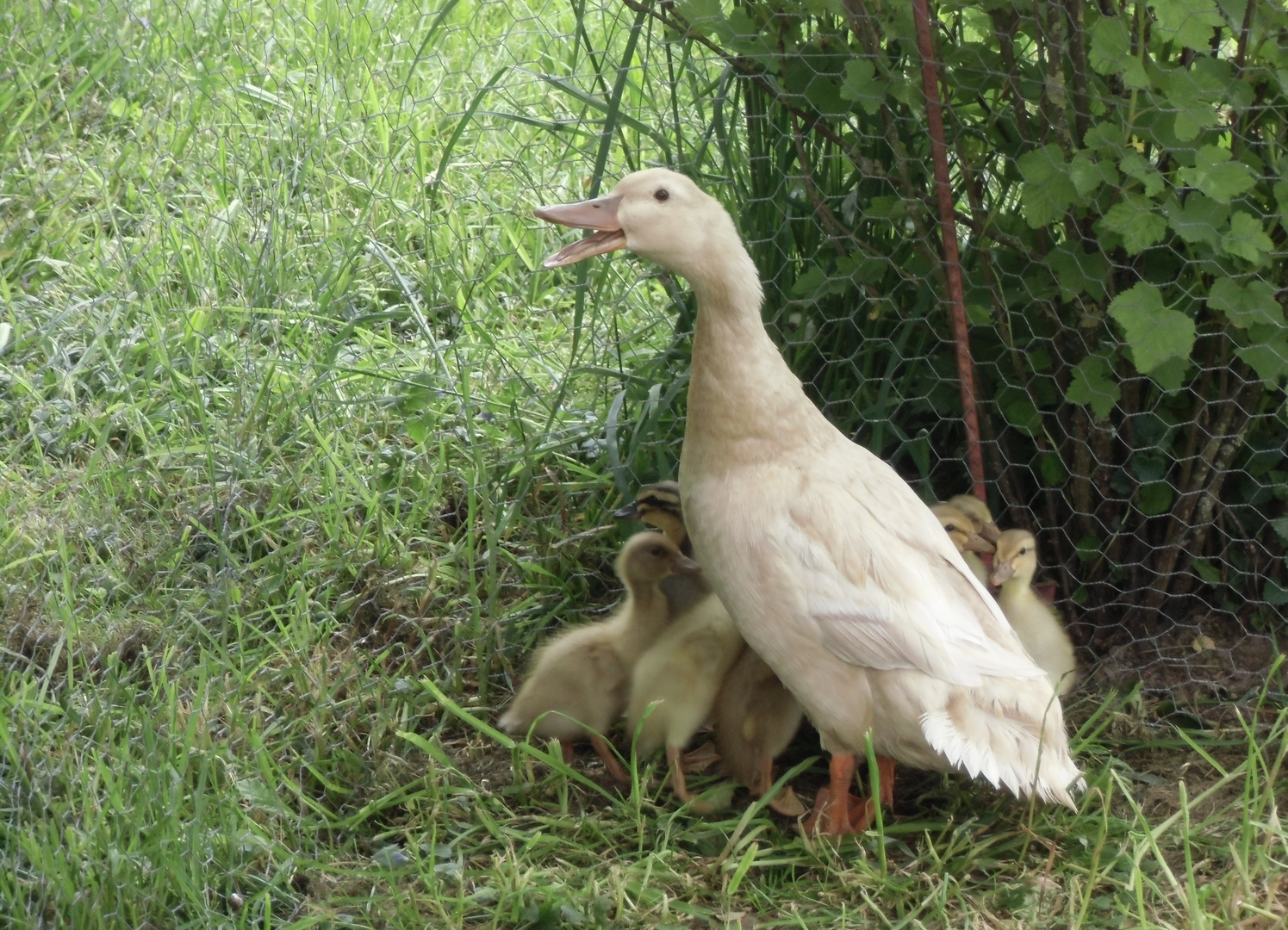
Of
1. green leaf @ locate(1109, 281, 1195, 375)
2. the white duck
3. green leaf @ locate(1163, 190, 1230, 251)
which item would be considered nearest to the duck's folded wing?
the white duck

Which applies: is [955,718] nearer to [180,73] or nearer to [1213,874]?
[1213,874]

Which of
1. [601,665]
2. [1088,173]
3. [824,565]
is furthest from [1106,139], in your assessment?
[601,665]

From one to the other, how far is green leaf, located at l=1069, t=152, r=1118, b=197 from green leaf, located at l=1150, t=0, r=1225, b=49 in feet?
0.80

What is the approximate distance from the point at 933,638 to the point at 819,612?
193 mm

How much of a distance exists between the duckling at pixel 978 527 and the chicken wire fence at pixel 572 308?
23cm

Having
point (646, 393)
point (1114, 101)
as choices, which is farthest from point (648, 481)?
point (1114, 101)

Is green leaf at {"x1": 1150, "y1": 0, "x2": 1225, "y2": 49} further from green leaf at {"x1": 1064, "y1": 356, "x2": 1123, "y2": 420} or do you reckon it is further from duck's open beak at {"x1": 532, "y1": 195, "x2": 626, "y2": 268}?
duck's open beak at {"x1": 532, "y1": 195, "x2": 626, "y2": 268}

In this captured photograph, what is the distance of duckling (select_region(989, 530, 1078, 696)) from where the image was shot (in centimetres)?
265

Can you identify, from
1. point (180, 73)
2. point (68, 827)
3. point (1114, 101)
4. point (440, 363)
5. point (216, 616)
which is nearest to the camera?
point (68, 827)

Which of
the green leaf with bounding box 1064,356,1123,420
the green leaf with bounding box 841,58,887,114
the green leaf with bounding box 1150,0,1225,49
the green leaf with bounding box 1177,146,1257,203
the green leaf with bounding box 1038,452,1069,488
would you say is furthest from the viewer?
the green leaf with bounding box 1038,452,1069,488

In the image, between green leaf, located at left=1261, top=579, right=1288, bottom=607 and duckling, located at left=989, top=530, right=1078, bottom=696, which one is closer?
duckling, located at left=989, top=530, right=1078, bottom=696

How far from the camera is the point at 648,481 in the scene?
3127 millimetres

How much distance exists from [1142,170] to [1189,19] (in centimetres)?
26

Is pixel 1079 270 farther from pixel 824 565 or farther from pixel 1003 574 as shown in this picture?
pixel 824 565
